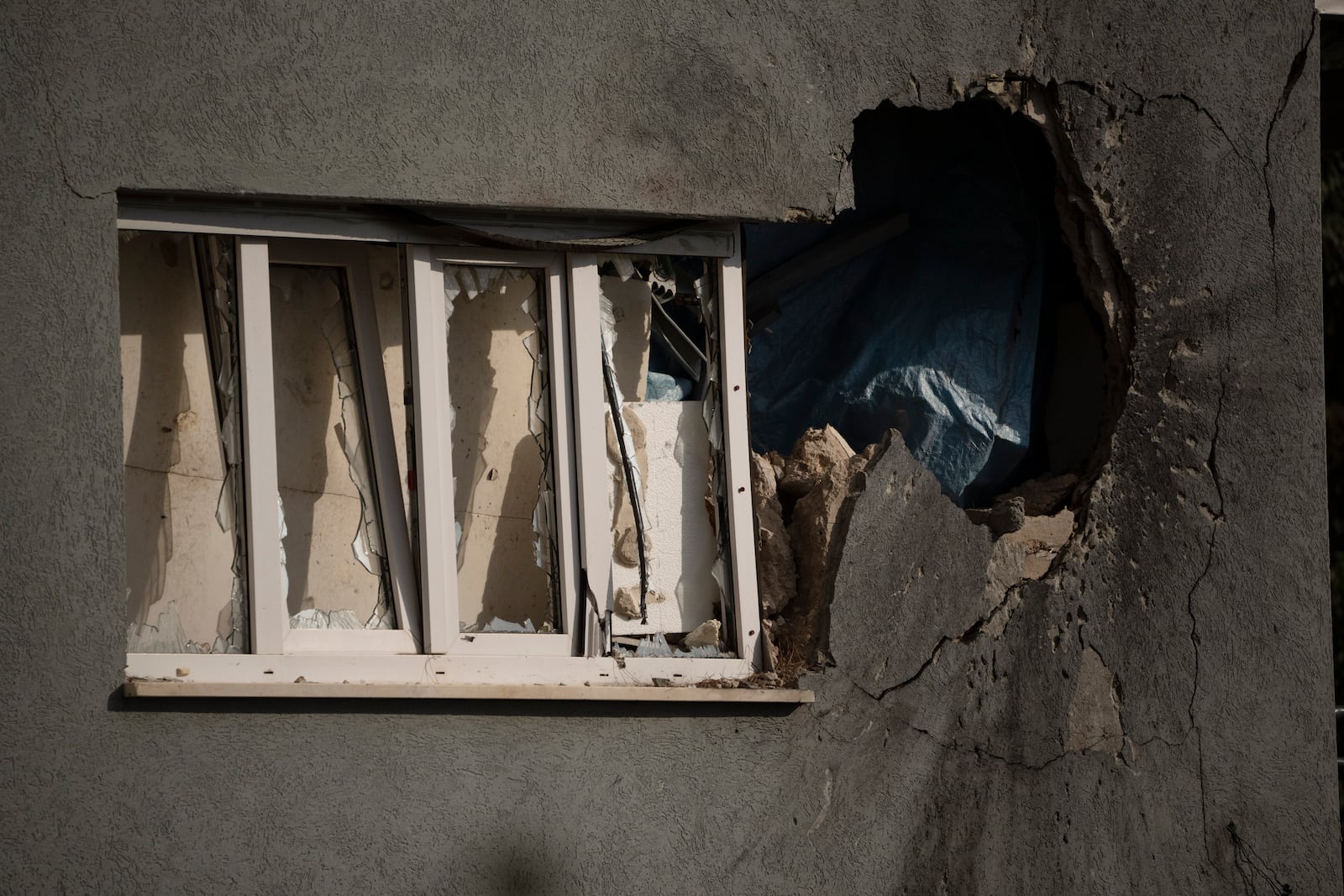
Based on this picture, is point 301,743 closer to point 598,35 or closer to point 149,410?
point 149,410

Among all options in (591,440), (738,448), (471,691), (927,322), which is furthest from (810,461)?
(471,691)

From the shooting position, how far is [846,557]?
151 inches

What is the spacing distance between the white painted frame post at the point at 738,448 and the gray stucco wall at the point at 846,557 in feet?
0.70

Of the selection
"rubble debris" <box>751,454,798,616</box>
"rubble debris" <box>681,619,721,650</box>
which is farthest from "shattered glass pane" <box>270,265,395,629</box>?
"rubble debris" <box>751,454,798,616</box>

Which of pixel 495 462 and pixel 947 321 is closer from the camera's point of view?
pixel 495 462

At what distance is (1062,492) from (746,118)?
1.66 m

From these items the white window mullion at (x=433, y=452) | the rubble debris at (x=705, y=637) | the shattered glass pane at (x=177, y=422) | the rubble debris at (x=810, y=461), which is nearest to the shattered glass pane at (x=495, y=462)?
the white window mullion at (x=433, y=452)

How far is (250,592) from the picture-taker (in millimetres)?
3449

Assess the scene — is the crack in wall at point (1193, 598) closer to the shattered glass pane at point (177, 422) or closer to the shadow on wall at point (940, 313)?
the shadow on wall at point (940, 313)

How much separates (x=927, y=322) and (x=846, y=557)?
4.43ft

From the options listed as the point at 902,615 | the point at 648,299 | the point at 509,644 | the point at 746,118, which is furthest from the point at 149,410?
the point at 902,615

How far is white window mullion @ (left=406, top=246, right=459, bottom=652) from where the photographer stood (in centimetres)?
357

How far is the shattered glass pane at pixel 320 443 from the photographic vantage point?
12.7 feet

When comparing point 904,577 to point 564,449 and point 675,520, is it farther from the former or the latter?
point 564,449
